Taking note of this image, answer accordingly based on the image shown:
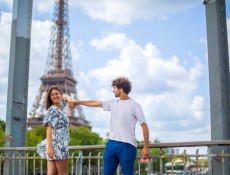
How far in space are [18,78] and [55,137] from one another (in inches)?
89.2

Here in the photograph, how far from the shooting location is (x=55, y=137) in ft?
14.5

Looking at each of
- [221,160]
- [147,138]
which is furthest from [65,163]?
[221,160]

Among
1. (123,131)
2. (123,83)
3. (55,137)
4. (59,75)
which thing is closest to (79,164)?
(55,137)

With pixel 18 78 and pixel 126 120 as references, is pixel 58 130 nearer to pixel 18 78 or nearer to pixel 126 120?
pixel 126 120

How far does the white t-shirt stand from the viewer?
4012mm

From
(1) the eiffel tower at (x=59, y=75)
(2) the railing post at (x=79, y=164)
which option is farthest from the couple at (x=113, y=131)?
(1) the eiffel tower at (x=59, y=75)

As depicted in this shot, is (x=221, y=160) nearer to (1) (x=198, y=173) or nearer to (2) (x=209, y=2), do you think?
(1) (x=198, y=173)

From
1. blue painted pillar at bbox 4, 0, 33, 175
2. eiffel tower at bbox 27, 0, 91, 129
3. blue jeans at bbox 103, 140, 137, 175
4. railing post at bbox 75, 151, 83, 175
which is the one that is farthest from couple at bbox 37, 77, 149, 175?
eiffel tower at bbox 27, 0, 91, 129

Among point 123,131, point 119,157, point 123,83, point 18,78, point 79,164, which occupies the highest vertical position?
point 18,78

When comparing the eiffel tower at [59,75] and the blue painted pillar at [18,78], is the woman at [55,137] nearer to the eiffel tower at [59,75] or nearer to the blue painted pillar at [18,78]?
the blue painted pillar at [18,78]

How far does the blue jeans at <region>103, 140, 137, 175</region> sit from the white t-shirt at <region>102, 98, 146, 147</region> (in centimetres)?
6

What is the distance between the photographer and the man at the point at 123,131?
395 cm

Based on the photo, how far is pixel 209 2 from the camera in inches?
202

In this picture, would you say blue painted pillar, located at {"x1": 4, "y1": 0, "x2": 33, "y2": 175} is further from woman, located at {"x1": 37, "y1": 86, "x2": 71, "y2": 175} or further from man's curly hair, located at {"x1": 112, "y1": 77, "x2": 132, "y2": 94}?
man's curly hair, located at {"x1": 112, "y1": 77, "x2": 132, "y2": 94}
